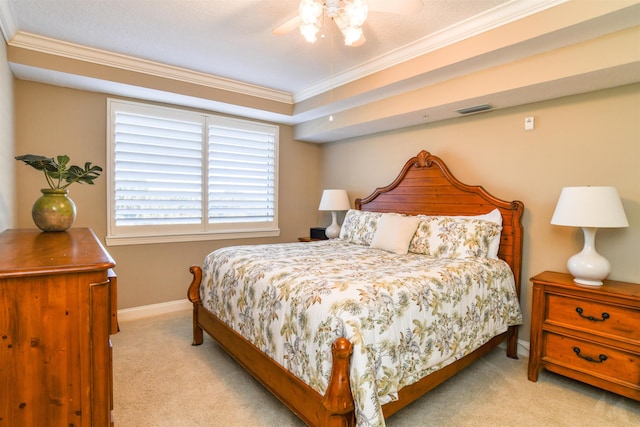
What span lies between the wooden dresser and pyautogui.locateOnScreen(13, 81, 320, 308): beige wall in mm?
2362

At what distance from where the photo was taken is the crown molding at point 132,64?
2.65 m

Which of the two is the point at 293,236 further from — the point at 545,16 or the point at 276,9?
the point at 545,16

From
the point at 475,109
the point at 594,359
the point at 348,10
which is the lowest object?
the point at 594,359

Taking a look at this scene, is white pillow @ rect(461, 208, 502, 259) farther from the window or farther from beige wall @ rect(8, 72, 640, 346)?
the window

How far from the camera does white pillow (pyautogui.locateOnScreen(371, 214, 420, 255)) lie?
3.01 meters

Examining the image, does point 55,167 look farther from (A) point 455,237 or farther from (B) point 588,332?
(B) point 588,332

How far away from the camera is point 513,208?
2.81 meters

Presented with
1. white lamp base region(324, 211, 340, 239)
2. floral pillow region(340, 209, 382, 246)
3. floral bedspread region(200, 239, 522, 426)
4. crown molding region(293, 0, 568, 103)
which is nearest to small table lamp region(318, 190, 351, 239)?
white lamp base region(324, 211, 340, 239)

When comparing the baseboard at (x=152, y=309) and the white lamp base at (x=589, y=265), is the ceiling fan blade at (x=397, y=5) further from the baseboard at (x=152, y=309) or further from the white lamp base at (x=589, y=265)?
the baseboard at (x=152, y=309)

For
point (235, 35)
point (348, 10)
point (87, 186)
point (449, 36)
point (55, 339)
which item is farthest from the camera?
point (87, 186)

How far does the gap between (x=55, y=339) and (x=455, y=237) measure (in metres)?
2.64

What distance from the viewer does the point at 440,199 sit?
337 centimetres

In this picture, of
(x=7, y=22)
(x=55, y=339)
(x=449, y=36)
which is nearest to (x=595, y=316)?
(x=449, y=36)

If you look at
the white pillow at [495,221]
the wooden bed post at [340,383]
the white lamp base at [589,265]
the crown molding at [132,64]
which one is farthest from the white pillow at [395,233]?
the crown molding at [132,64]
